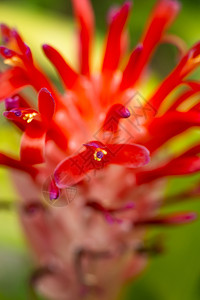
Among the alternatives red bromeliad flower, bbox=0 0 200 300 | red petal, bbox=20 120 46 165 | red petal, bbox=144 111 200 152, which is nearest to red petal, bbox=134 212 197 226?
red bromeliad flower, bbox=0 0 200 300

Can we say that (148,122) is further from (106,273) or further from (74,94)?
(106,273)

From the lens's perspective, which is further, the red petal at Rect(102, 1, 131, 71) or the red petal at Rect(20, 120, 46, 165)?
the red petal at Rect(102, 1, 131, 71)

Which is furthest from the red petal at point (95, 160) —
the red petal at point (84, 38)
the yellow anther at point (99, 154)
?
the red petal at point (84, 38)

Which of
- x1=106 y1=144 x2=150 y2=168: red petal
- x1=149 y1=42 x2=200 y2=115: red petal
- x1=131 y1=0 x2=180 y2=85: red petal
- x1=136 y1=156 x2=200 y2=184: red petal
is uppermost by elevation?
x1=131 y1=0 x2=180 y2=85: red petal

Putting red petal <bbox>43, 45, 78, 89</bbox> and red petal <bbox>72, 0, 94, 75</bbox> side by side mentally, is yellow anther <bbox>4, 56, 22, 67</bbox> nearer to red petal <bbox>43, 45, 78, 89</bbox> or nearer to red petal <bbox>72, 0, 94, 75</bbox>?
red petal <bbox>43, 45, 78, 89</bbox>

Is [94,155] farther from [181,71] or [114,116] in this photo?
[181,71]

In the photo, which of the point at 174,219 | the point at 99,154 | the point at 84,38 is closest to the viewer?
the point at 99,154

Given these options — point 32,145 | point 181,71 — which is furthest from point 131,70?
point 32,145
